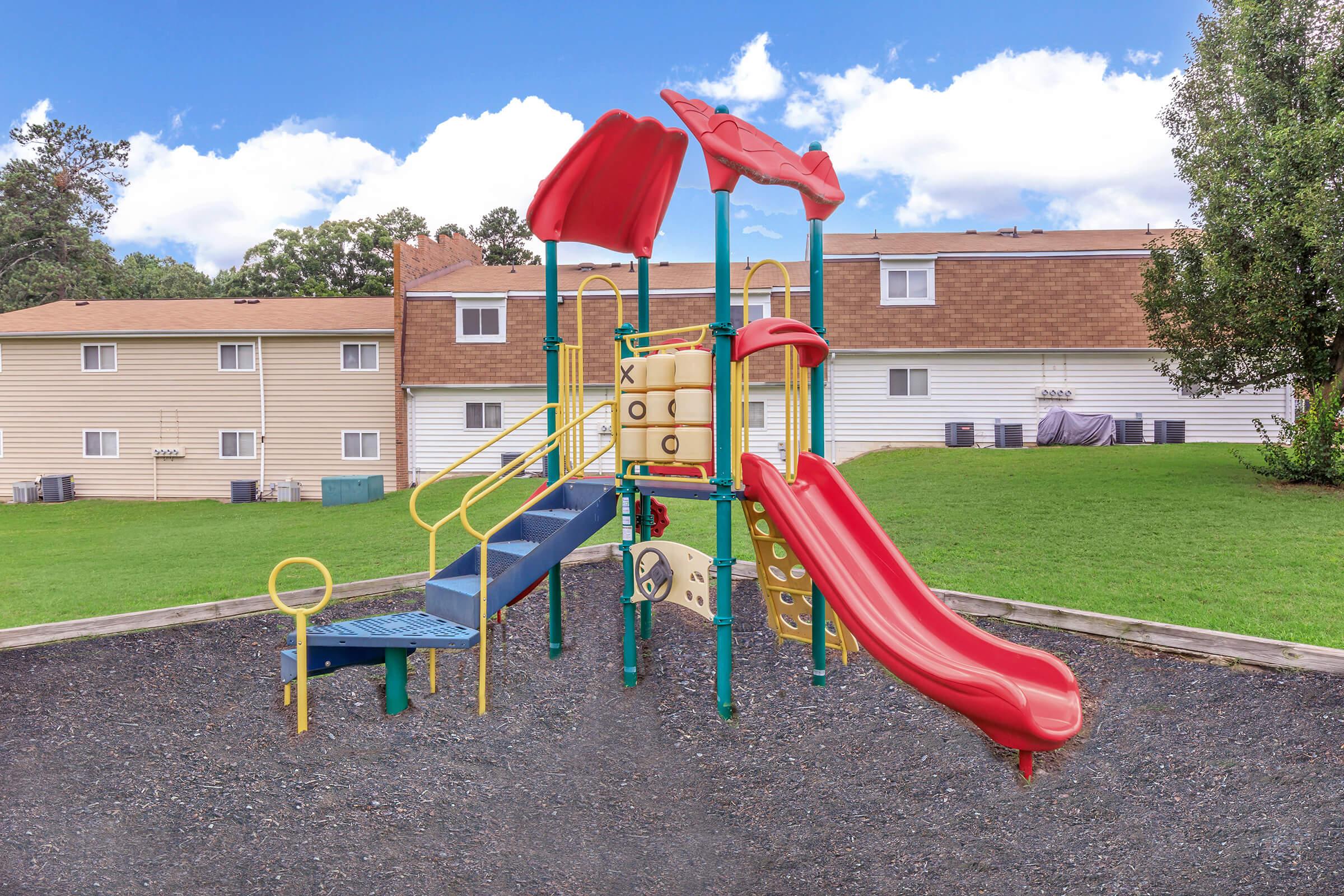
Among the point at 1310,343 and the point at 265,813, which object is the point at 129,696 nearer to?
the point at 265,813

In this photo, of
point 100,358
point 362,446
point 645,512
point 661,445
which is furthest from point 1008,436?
point 100,358

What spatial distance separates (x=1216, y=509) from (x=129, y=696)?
46.1ft

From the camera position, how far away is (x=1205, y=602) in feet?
26.7

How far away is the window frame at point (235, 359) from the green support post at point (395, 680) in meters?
20.2

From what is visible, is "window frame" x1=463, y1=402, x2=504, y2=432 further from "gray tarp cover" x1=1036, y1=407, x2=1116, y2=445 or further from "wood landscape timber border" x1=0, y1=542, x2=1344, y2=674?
"gray tarp cover" x1=1036, y1=407, x2=1116, y2=445

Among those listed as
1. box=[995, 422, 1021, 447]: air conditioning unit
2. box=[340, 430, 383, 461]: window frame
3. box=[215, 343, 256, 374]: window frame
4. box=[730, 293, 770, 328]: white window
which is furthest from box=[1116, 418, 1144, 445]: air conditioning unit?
box=[215, 343, 256, 374]: window frame

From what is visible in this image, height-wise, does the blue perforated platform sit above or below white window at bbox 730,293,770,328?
below

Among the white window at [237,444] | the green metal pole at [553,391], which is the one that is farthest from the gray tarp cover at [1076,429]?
the white window at [237,444]

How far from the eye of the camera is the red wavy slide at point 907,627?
16.3ft

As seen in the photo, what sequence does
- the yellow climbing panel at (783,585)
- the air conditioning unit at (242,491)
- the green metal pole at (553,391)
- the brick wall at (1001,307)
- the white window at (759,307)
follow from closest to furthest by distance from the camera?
the yellow climbing panel at (783,585) < the green metal pole at (553,391) < the brick wall at (1001,307) < the white window at (759,307) < the air conditioning unit at (242,491)

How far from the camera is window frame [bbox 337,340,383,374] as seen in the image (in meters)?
23.3

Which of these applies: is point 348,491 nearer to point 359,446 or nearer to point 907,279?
point 359,446

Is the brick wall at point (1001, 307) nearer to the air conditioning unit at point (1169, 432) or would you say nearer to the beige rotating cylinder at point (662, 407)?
the air conditioning unit at point (1169, 432)

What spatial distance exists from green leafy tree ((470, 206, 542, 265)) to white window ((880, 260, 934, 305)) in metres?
28.0
